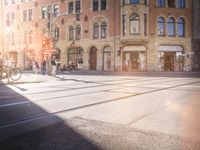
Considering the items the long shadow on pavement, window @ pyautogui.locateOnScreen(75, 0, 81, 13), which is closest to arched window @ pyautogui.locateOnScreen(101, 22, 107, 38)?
window @ pyautogui.locateOnScreen(75, 0, 81, 13)

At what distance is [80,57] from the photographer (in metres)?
45.7

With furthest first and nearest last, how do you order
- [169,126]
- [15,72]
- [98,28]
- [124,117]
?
[98,28] < [15,72] < [124,117] < [169,126]

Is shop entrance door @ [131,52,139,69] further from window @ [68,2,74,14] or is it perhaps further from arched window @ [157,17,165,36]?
window @ [68,2,74,14]

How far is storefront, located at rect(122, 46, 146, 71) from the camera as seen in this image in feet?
135

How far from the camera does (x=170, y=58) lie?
41875 millimetres

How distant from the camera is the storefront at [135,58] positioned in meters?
41.1

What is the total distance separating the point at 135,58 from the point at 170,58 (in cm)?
461

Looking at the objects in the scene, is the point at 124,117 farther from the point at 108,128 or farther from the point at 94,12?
the point at 94,12

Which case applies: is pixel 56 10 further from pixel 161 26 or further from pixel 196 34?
pixel 196 34

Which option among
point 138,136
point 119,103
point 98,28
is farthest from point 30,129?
point 98,28

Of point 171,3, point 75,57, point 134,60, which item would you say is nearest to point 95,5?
point 75,57

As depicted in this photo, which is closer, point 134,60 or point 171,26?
point 134,60

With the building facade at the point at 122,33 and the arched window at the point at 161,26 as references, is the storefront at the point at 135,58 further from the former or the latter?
the arched window at the point at 161,26

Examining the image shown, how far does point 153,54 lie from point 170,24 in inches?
187
